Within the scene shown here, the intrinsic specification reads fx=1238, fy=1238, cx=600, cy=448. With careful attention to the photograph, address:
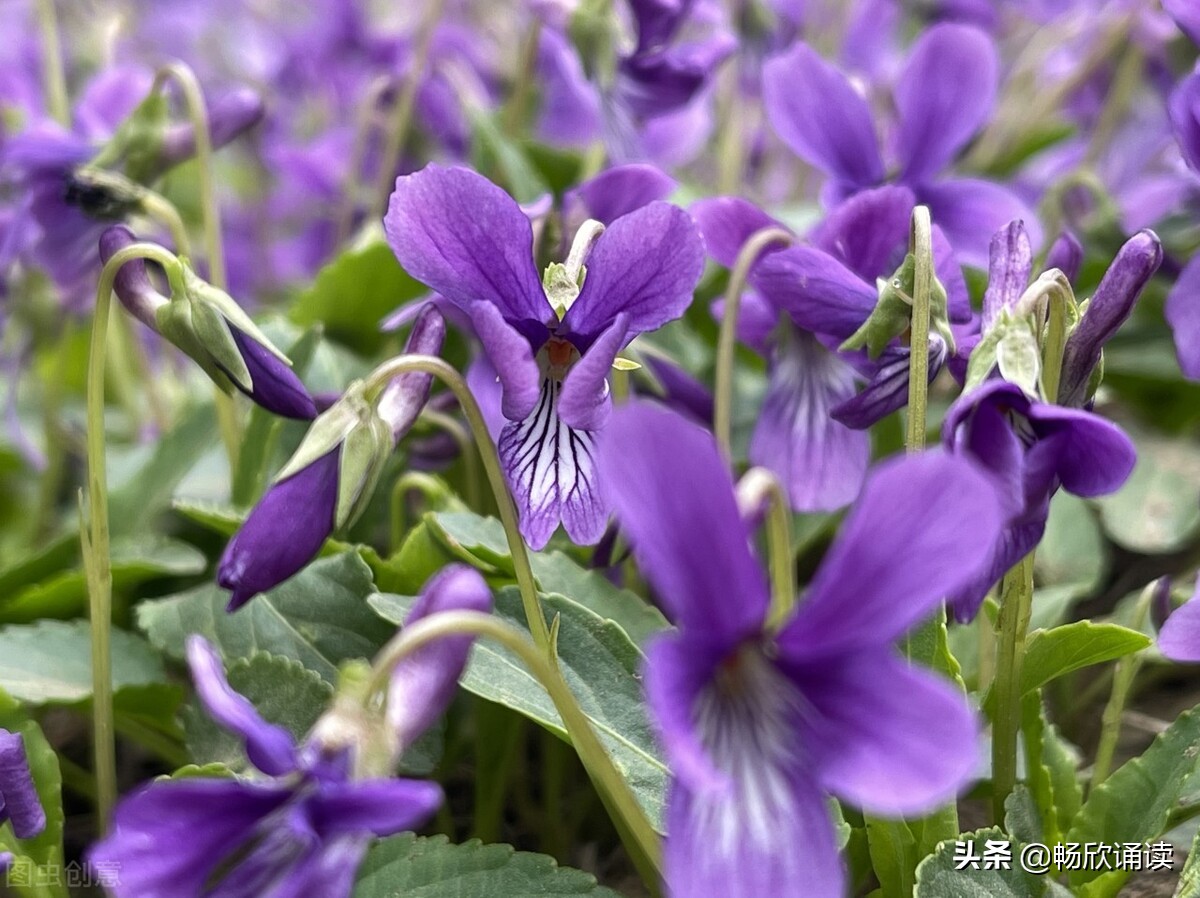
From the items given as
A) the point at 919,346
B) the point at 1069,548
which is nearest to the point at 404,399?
the point at 919,346

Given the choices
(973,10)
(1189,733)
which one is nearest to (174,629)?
(1189,733)

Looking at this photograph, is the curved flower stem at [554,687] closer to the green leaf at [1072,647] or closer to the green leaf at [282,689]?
the green leaf at [282,689]

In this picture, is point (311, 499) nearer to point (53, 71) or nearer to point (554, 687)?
point (554, 687)

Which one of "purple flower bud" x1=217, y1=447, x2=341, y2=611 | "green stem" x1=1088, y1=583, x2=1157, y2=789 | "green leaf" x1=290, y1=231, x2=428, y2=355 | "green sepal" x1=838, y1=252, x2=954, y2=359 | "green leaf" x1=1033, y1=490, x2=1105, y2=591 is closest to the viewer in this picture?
"purple flower bud" x1=217, y1=447, x2=341, y2=611

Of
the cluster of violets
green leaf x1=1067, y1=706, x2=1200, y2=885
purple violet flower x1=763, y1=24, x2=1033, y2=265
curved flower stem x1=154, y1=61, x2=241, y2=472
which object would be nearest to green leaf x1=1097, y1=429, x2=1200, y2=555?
the cluster of violets

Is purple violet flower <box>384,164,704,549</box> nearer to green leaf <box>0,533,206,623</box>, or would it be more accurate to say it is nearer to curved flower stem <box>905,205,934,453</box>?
curved flower stem <box>905,205,934,453</box>

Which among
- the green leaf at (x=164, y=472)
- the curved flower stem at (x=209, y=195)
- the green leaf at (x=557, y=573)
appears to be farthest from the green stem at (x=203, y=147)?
the green leaf at (x=557, y=573)

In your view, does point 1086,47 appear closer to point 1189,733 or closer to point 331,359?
point 331,359
